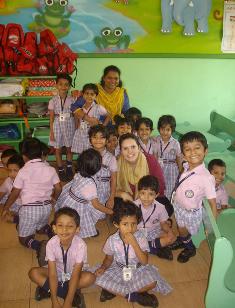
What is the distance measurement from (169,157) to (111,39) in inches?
95.4

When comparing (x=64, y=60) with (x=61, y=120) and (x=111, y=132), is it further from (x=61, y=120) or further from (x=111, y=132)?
(x=111, y=132)

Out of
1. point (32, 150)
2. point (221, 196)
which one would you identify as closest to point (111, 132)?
point (32, 150)

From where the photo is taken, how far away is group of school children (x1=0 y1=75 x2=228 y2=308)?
2.26 m

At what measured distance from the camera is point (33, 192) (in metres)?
2.90

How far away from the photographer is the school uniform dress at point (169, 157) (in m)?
3.73

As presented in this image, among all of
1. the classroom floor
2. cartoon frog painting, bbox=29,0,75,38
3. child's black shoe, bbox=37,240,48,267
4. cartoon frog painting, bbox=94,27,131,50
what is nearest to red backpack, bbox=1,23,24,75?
cartoon frog painting, bbox=29,0,75,38

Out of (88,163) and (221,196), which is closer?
(88,163)

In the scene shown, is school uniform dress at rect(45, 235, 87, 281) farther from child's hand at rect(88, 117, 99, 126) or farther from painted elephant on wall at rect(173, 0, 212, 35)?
painted elephant on wall at rect(173, 0, 212, 35)

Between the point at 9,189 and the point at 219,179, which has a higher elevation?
the point at 219,179

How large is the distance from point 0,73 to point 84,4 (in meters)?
1.61

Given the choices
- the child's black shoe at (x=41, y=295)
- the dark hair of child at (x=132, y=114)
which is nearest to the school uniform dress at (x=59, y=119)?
the dark hair of child at (x=132, y=114)

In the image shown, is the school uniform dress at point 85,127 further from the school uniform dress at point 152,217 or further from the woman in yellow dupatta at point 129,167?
the school uniform dress at point 152,217

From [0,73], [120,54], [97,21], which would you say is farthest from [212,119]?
[0,73]

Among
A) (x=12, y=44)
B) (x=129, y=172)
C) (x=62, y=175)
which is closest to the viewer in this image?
(x=129, y=172)
